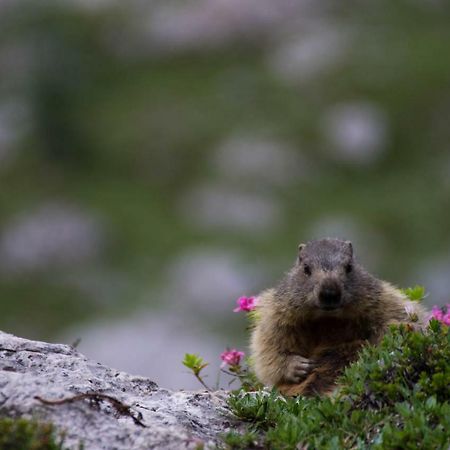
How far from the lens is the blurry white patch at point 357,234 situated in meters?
43.4

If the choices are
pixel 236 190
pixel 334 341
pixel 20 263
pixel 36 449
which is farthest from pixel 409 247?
pixel 36 449

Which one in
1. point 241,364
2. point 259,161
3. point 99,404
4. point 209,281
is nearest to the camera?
point 99,404

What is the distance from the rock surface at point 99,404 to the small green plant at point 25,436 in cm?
24

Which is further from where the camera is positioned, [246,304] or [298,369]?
[246,304]

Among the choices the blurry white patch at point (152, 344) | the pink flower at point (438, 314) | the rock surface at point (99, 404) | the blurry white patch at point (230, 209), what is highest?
the blurry white patch at point (230, 209)

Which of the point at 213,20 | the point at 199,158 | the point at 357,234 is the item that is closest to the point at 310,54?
the point at 213,20

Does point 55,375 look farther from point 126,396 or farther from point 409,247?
point 409,247

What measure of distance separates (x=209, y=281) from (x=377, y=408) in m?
34.8

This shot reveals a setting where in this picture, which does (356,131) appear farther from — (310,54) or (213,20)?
(213,20)

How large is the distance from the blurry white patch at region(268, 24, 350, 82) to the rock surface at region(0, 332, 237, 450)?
47.5 meters

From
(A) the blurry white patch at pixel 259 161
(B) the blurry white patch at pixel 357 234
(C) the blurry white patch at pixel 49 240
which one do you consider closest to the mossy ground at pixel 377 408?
(B) the blurry white patch at pixel 357 234

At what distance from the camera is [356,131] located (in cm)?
5219

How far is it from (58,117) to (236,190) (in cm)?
1001

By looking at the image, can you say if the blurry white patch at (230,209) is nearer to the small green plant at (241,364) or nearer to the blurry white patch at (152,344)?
the blurry white patch at (152,344)
